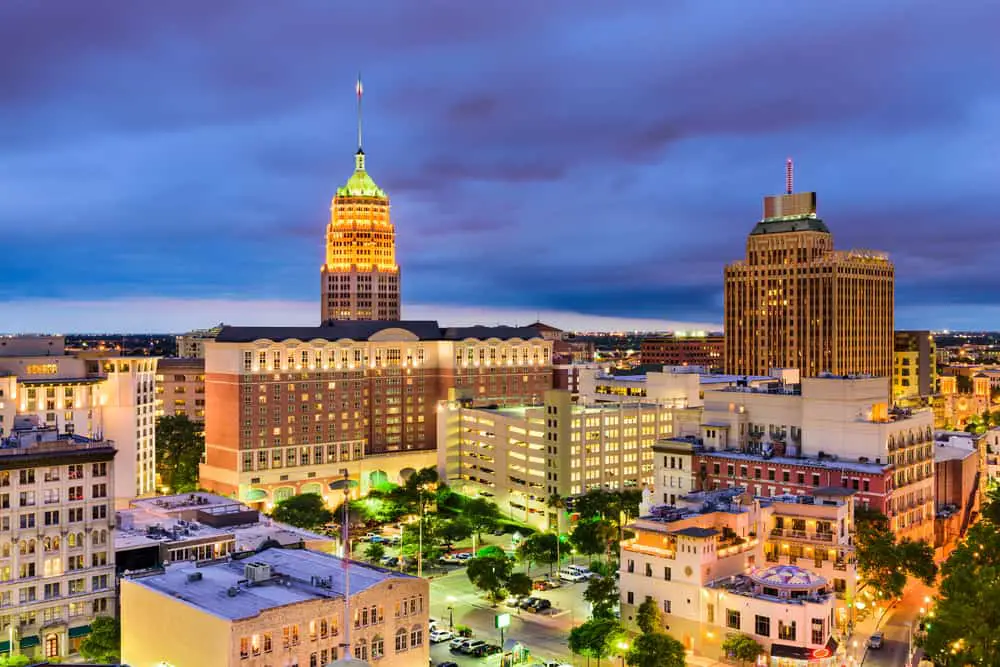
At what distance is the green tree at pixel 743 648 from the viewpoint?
92.8m

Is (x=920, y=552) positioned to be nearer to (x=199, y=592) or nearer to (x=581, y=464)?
(x=581, y=464)

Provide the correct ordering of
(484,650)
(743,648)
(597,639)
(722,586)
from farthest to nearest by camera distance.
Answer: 1. (484,650)
2. (722,586)
3. (597,639)
4. (743,648)

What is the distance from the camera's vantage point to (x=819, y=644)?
93.4m

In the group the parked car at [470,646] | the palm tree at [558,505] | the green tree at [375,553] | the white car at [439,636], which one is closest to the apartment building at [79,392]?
the green tree at [375,553]

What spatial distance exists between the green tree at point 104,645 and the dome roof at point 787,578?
218ft

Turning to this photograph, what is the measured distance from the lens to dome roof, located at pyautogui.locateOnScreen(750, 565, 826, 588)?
96188 mm

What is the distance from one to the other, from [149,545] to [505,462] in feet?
276

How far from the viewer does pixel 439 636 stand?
108312 mm

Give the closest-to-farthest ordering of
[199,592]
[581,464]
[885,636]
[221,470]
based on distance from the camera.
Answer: [199,592]
[885,636]
[581,464]
[221,470]

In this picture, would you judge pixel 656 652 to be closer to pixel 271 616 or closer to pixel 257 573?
pixel 271 616

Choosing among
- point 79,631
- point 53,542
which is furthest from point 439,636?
point 53,542

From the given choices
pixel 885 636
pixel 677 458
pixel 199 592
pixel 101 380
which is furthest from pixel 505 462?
pixel 199 592

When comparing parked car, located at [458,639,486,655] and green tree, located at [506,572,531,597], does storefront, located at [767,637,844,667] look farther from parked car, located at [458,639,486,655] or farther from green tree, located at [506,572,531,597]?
green tree, located at [506,572,531,597]

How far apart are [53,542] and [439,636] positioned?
4549 centimetres
